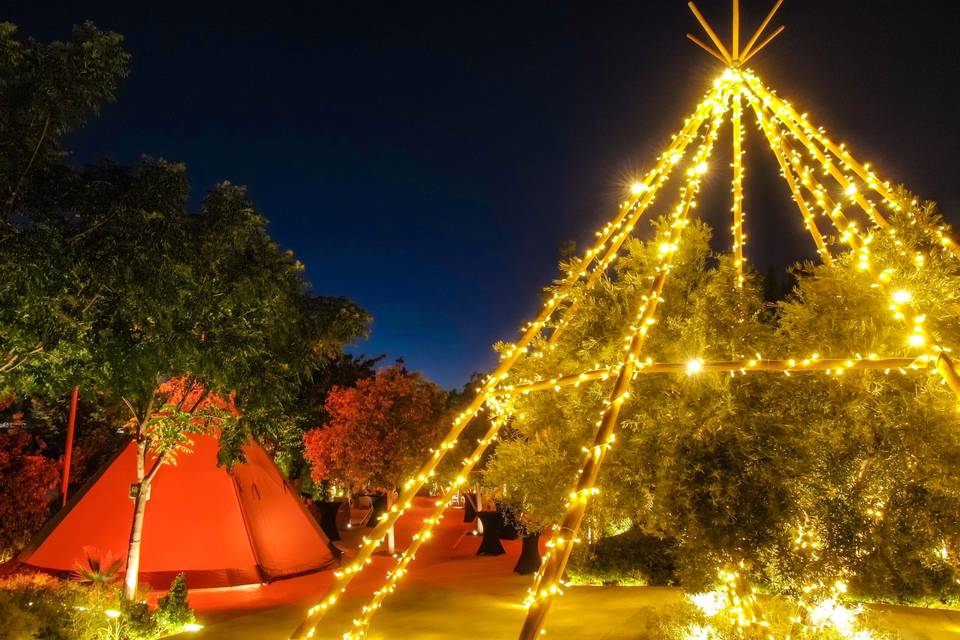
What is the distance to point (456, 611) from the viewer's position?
1052 centimetres

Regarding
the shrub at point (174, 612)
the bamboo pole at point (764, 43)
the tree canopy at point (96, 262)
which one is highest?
the bamboo pole at point (764, 43)

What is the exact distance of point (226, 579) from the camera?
42.5ft

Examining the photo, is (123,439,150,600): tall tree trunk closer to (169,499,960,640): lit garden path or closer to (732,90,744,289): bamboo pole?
(169,499,960,640): lit garden path

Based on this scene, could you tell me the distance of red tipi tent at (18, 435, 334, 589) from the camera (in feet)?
42.0

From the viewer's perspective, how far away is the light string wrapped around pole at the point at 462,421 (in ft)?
18.2

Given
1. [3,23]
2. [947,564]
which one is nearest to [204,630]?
[3,23]

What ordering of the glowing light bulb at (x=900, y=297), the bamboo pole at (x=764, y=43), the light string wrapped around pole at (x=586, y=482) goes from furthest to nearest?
the bamboo pole at (x=764, y=43) → the glowing light bulb at (x=900, y=297) → the light string wrapped around pole at (x=586, y=482)

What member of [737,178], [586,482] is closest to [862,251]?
[737,178]

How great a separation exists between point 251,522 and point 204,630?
4.34 meters

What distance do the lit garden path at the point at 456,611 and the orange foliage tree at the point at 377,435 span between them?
155 inches

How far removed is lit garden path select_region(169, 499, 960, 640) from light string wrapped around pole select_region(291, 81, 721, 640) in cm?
314

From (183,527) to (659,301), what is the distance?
1149 cm

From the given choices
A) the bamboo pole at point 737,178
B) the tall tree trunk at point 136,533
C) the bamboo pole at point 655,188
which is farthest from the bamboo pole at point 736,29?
the tall tree trunk at point 136,533

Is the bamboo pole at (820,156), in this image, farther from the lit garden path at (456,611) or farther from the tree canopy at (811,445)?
the lit garden path at (456,611)
